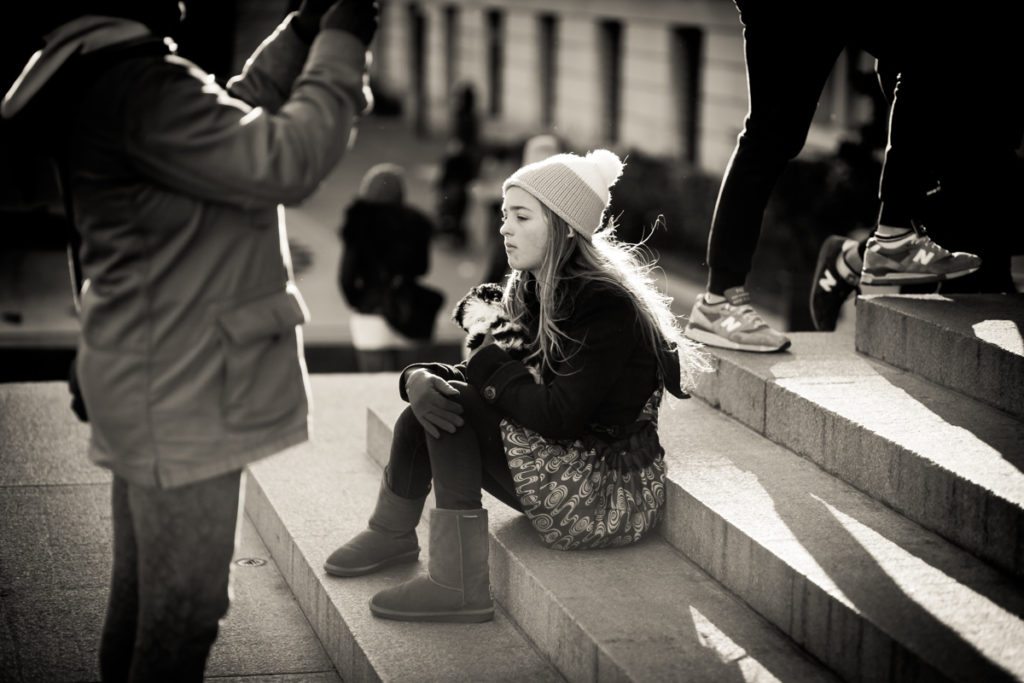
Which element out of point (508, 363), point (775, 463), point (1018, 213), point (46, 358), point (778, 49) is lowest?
point (46, 358)

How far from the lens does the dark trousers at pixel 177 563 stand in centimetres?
285

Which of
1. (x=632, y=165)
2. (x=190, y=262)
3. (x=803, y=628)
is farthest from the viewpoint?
(x=632, y=165)

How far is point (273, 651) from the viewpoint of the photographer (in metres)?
4.17

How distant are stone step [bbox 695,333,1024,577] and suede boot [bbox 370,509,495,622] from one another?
3.63 feet

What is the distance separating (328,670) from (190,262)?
171 cm

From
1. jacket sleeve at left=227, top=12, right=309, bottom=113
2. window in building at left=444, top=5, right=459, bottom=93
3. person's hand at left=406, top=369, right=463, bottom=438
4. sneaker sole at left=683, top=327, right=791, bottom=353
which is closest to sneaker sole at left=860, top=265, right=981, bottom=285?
sneaker sole at left=683, top=327, right=791, bottom=353

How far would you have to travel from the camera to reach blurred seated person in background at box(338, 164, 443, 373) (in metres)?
8.45

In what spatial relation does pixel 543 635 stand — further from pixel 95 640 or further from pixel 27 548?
pixel 27 548

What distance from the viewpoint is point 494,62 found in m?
29.6

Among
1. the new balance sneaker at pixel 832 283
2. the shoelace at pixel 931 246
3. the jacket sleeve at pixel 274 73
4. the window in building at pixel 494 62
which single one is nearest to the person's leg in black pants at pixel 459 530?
the jacket sleeve at pixel 274 73

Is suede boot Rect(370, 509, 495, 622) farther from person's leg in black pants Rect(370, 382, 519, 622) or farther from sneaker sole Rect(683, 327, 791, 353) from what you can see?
sneaker sole Rect(683, 327, 791, 353)

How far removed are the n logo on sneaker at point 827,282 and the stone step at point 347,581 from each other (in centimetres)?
197

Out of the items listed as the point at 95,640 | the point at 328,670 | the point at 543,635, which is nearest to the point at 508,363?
the point at 543,635

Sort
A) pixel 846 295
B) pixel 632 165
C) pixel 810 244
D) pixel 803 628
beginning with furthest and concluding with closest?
1. pixel 632 165
2. pixel 810 244
3. pixel 846 295
4. pixel 803 628
